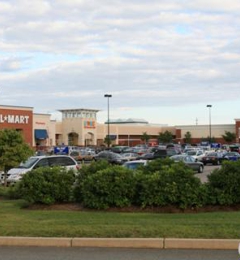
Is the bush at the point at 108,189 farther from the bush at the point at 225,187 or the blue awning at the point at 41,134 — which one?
the blue awning at the point at 41,134

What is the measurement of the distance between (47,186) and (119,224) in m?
4.49

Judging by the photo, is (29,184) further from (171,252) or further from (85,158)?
(85,158)

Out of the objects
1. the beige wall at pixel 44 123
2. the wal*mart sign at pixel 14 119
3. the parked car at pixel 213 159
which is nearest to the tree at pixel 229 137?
the beige wall at pixel 44 123

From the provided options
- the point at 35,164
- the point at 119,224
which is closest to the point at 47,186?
the point at 119,224

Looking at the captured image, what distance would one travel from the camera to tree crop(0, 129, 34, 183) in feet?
70.1

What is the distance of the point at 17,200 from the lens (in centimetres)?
1714

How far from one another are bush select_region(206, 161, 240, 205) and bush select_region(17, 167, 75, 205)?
4.11 meters

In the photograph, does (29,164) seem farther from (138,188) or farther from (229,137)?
(229,137)

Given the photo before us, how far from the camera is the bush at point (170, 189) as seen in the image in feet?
45.6

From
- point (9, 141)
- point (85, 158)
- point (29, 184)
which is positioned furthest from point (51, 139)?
point (29, 184)

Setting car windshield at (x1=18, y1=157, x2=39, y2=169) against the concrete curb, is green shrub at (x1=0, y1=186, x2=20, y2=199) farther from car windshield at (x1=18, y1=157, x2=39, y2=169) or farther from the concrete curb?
the concrete curb

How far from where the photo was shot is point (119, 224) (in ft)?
35.7

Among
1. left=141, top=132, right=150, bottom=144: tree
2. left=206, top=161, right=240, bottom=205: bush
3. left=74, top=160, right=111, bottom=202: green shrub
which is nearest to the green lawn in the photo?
left=206, top=161, right=240, bottom=205: bush

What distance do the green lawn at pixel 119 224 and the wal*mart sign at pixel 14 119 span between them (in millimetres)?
65386
